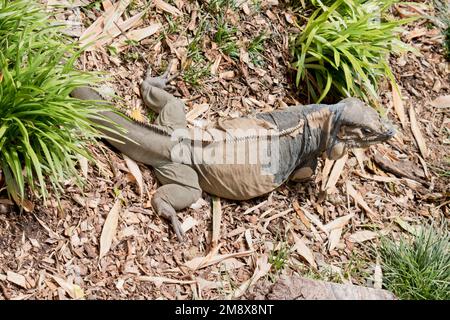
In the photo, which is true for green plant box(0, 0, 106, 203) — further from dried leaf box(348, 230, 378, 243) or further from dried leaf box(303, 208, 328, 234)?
dried leaf box(348, 230, 378, 243)

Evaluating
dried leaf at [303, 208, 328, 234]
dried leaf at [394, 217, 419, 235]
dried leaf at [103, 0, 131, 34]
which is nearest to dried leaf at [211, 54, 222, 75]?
dried leaf at [103, 0, 131, 34]

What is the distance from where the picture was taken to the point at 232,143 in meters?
5.60

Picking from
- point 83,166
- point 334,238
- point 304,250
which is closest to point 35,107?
point 83,166

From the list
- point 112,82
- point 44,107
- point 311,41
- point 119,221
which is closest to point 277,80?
point 311,41

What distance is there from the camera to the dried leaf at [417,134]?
6629mm

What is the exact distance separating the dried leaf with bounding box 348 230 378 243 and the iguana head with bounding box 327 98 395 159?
714mm

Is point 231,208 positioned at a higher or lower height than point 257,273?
higher

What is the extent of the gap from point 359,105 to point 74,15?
2608 millimetres

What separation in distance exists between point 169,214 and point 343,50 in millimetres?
2249

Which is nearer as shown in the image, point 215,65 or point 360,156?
point 215,65

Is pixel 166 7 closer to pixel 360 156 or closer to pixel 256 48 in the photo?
pixel 256 48

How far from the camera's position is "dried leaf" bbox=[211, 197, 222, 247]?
17.6 feet

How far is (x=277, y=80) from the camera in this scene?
6340mm

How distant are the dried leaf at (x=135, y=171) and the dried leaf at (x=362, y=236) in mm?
1895
